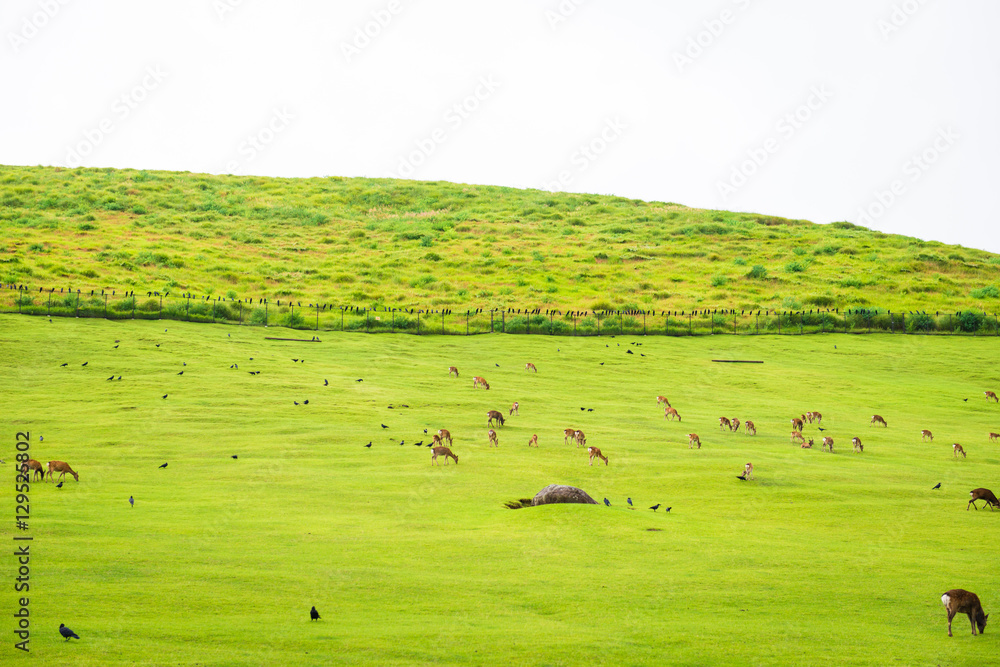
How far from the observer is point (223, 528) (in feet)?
71.5

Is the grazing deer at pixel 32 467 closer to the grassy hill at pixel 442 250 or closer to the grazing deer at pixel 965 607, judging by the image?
the grazing deer at pixel 965 607

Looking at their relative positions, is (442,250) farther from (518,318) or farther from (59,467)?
(59,467)

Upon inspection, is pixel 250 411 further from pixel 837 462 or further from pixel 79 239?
pixel 79 239

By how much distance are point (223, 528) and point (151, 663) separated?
8433mm

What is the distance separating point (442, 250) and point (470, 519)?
248 feet

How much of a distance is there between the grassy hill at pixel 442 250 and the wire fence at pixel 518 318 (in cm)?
449

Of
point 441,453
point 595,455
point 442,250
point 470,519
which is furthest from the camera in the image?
point 442,250

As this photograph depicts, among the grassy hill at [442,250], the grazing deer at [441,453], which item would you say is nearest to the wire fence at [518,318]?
the grassy hill at [442,250]

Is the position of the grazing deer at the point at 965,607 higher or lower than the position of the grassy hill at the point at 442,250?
lower

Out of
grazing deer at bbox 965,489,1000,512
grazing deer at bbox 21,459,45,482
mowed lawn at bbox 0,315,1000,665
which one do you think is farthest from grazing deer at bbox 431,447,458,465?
grazing deer at bbox 965,489,1000,512

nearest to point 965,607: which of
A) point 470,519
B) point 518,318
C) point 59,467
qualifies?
point 470,519

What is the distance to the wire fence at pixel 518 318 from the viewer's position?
6312cm

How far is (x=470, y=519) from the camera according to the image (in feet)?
77.9

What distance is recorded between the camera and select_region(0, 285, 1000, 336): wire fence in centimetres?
6312
